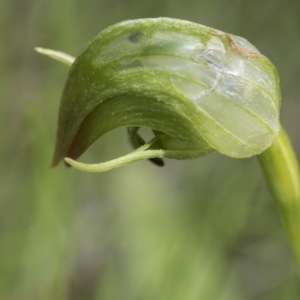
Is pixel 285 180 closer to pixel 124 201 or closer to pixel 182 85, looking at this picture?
pixel 182 85

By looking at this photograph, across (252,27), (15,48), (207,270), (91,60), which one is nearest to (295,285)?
(207,270)

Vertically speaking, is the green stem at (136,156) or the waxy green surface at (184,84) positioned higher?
the waxy green surface at (184,84)

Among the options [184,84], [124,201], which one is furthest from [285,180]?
[124,201]

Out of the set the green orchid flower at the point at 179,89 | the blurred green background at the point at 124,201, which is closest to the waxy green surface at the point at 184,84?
the green orchid flower at the point at 179,89

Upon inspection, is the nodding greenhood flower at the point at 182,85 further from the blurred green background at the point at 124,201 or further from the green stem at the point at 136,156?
the blurred green background at the point at 124,201

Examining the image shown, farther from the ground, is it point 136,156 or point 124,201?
point 136,156

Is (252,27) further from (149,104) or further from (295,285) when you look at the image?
(149,104)

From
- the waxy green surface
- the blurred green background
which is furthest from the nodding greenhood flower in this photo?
the blurred green background

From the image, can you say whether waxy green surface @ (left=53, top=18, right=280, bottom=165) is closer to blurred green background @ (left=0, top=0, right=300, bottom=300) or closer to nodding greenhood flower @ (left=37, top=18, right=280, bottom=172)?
nodding greenhood flower @ (left=37, top=18, right=280, bottom=172)
